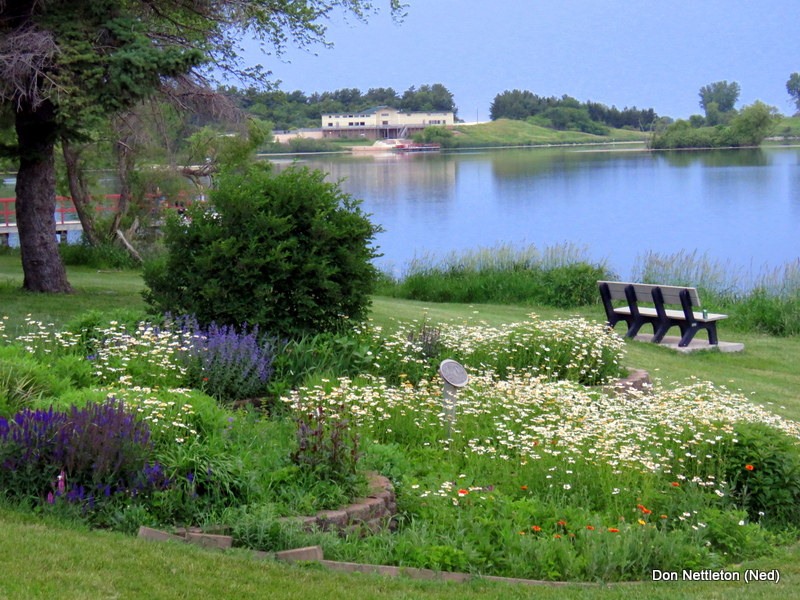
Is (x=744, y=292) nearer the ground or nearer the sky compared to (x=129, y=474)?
nearer the ground

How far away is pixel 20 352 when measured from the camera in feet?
25.9

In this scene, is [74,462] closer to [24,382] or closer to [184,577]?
[184,577]

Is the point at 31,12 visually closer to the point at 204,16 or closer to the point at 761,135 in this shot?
the point at 204,16

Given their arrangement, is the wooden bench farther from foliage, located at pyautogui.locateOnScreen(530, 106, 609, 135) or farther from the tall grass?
foliage, located at pyautogui.locateOnScreen(530, 106, 609, 135)

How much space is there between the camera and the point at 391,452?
6684mm

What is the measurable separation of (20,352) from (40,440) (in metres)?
2.70

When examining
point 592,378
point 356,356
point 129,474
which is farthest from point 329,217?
point 129,474

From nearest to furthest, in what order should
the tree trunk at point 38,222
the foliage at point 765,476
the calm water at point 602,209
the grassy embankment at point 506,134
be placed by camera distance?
the foliage at point 765,476, the tree trunk at point 38,222, the calm water at point 602,209, the grassy embankment at point 506,134

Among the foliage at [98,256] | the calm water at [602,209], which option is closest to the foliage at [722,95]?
the calm water at [602,209]

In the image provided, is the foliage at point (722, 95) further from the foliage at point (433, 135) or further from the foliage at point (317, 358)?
the foliage at point (317, 358)

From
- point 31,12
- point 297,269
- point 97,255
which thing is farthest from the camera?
point 97,255

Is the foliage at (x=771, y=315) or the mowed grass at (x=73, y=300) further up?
the mowed grass at (x=73, y=300)

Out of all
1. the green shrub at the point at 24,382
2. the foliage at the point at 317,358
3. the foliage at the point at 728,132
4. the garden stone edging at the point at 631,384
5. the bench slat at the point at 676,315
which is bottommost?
the bench slat at the point at 676,315

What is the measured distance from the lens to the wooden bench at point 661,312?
14.2m
